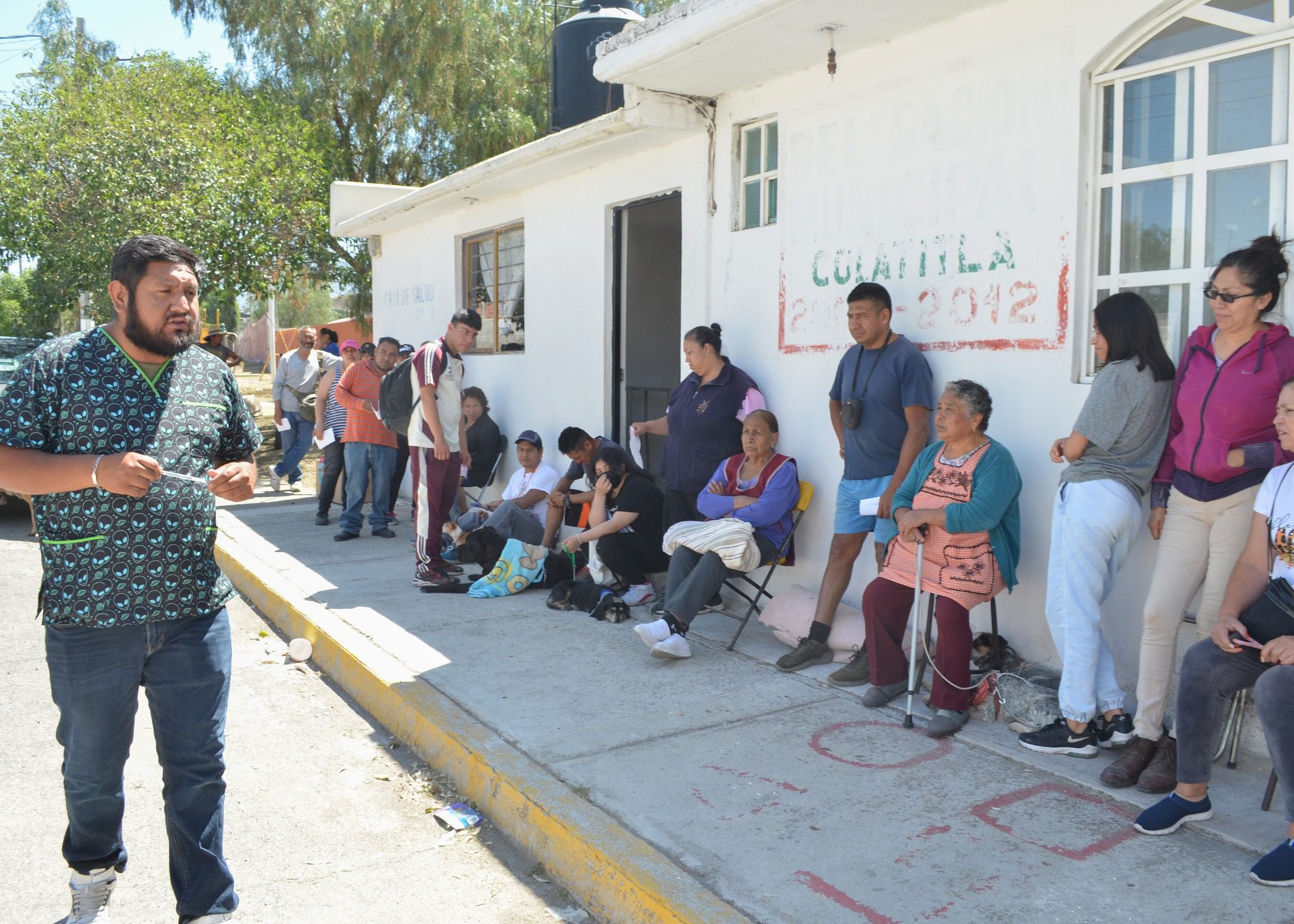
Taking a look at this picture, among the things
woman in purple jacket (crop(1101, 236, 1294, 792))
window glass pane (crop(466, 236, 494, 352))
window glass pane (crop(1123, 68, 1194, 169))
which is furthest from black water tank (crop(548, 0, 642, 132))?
woman in purple jacket (crop(1101, 236, 1294, 792))

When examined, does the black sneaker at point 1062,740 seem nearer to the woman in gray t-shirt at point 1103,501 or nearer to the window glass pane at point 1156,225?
the woman in gray t-shirt at point 1103,501

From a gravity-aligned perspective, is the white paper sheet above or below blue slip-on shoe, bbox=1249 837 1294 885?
above

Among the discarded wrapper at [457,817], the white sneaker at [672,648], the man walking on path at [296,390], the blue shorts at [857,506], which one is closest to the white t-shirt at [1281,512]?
the blue shorts at [857,506]

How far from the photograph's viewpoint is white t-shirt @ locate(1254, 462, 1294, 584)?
3.36 m

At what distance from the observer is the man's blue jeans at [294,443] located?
12.0 m

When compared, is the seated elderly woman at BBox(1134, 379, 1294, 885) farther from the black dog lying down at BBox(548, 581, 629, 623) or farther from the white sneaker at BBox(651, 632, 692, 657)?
the black dog lying down at BBox(548, 581, 629, 623)

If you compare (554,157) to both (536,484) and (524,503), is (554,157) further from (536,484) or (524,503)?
(524,503)

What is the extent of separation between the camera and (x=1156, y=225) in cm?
445

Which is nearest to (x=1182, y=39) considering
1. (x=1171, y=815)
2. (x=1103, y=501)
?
(x=1103, y=501)

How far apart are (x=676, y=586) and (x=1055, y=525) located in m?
2.14

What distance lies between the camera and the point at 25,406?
9.05 ft

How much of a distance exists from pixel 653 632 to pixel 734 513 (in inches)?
Answer: 32.4

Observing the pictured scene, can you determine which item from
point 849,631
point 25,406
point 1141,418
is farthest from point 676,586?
point 25,406

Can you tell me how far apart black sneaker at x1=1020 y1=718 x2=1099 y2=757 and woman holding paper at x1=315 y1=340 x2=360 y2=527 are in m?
7.08
